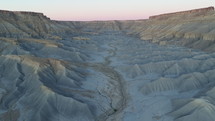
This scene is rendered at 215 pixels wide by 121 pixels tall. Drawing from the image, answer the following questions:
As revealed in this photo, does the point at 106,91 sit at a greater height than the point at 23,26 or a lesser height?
lesser

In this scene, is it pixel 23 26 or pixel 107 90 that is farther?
pixel 23 26

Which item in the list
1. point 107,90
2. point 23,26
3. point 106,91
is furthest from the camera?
point 23,26

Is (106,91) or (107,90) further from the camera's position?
(107,90)

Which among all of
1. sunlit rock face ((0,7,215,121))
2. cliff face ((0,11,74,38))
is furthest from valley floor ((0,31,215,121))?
cliff face ((0,11,74,38))

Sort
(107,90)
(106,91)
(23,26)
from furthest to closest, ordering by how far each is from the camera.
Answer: (23,26) → (107,90) → (106,91)

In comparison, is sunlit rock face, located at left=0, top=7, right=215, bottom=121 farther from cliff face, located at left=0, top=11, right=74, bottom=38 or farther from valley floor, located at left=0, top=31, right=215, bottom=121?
cliff face, located at left=0, top=11, right=74, bottom=38

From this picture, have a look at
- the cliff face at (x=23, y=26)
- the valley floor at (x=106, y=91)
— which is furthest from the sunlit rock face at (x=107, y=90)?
the cliff face at (x=23, y=26)

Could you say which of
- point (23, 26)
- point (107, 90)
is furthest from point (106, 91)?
point (23, 26)

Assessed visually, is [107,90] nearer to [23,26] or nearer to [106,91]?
[106,91]

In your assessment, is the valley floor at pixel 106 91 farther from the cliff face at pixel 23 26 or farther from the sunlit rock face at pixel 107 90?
the cliff face at pixel 23 26

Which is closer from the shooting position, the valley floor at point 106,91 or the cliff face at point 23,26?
the valley floor at point 106,91

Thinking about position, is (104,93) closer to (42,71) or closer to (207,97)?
(42,71)
